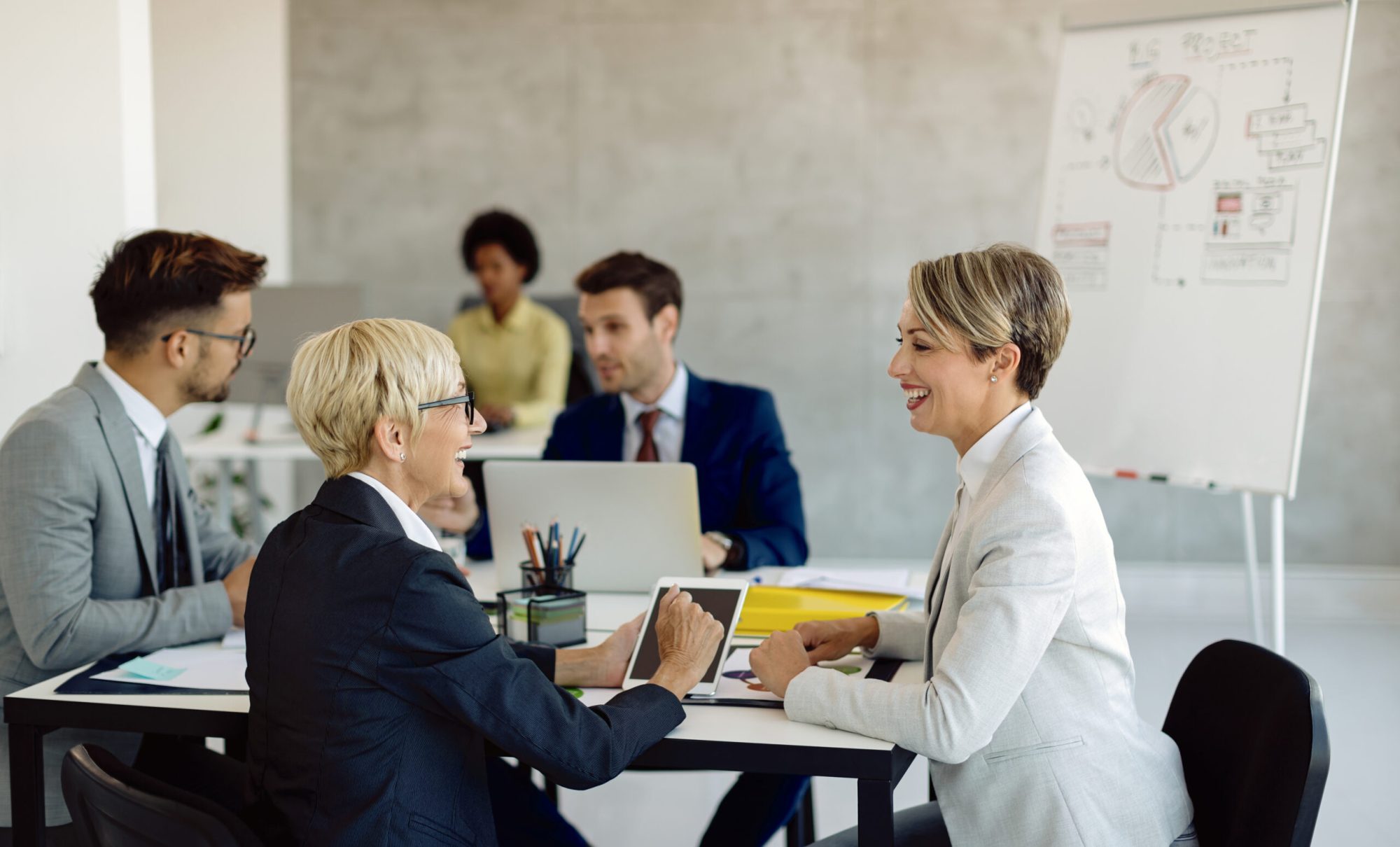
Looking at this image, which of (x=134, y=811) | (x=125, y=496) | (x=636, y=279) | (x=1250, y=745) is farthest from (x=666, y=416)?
(x=134, y=811)

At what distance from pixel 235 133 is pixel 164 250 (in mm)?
3574

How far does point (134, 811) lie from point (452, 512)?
1317 mm

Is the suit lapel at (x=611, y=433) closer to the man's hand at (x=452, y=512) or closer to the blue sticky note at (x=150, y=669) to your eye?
the man's hand at (x=452, y=512)

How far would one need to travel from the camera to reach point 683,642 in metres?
1.76

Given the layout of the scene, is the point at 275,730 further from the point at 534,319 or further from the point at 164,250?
the point at 534,319

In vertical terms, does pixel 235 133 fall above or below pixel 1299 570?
above

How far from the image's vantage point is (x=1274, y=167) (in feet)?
10.6

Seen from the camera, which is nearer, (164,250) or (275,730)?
(275,730)

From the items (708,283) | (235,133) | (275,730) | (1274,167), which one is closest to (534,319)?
(708,283)

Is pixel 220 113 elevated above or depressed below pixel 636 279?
above

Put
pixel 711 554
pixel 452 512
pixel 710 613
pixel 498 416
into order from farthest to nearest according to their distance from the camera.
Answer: pixel 498 416, pixel 452 512, pixel 711 554, pixel 710 613

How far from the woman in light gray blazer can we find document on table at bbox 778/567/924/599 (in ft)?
1.50

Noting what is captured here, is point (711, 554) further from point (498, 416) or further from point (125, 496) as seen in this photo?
point (498, 416)

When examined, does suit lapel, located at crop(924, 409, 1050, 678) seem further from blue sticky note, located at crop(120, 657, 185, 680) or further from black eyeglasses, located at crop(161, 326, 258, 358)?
black eyeglasses, located at crop(161, 326, 258, 358)
